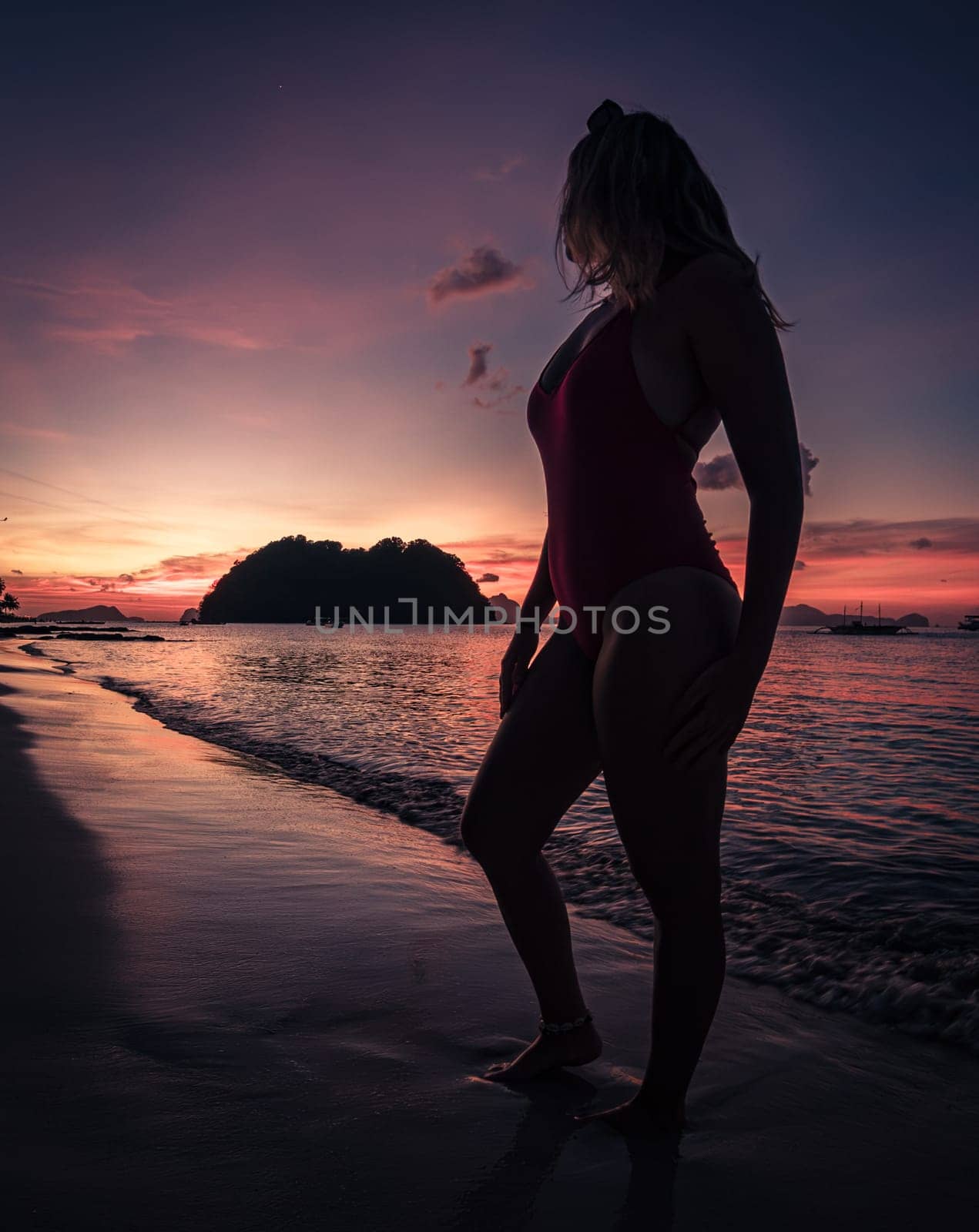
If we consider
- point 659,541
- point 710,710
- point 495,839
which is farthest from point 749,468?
point 495,839

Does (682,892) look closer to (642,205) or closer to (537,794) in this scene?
(537,794)

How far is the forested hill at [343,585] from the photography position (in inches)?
7057

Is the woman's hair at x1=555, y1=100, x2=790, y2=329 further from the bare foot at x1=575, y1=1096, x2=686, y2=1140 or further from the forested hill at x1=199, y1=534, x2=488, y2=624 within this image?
the forested hill at x1=199, y1=534, x2=488, y2=624

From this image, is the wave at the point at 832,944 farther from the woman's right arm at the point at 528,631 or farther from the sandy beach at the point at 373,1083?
the woman's right arm at the point at 528,631

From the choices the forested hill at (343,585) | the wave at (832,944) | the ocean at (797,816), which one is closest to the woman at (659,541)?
the ocean at (797,816)

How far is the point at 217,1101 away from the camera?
5.46ft

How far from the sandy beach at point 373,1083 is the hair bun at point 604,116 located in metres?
2.03

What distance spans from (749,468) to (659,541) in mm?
205

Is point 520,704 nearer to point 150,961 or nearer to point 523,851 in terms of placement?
point 523,851

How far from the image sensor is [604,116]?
1.58m

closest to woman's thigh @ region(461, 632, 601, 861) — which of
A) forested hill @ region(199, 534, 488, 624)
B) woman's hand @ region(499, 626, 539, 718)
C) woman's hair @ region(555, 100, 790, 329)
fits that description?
woman's hand @ region(499, 626, 539, 718)

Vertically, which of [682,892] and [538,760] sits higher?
[538,760]

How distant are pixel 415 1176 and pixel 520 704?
91 cm

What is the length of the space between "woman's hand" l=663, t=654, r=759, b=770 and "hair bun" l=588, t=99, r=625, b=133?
3.52 feet
